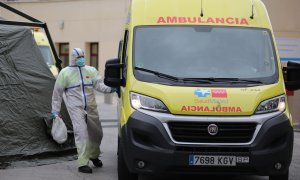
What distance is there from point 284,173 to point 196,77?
1.48 meters

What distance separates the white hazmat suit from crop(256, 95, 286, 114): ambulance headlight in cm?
279

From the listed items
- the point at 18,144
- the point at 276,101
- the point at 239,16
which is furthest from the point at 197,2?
the point at 18,144

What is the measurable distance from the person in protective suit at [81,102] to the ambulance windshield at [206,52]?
4.91ft

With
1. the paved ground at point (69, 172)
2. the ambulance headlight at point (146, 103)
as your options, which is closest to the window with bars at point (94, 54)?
the paved ground at point (69, 172)

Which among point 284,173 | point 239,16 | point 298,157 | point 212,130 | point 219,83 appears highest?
point 239,16

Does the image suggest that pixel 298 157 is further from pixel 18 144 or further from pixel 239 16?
pixel 18 144

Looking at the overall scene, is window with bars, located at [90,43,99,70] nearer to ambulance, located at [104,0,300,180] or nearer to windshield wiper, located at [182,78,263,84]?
ambulance, located at [104,0,300,180]

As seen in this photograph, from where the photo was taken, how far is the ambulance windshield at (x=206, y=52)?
714cm

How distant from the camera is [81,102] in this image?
28.1 ft

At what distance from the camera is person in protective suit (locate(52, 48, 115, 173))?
8.48 m

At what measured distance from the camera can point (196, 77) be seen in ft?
23.1

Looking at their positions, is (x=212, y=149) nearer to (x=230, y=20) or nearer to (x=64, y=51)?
(x=230, y=20)

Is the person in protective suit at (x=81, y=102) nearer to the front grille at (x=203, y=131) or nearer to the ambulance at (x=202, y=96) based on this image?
the ambulance at (x=202, y=96)

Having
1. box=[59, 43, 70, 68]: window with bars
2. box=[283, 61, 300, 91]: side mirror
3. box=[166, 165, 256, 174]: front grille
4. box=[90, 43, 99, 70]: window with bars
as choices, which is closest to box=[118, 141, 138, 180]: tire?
box=[166, 165, 256, 174]: front grille
